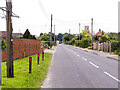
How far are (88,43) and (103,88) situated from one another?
5238cm

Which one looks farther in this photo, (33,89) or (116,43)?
(116,43)

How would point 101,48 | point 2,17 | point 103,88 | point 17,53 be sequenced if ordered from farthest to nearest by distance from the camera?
point 101,48
point 17,53
point 2,17
point 103,88

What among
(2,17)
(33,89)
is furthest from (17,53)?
(33,89)

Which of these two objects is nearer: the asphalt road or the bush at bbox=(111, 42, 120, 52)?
the asphalt road

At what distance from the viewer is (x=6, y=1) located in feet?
26.0

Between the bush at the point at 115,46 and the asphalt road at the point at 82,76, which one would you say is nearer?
the asphalt road at the point at 82,76

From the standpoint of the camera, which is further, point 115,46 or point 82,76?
point 115,46

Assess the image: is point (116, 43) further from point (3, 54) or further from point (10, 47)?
point (10, 47)

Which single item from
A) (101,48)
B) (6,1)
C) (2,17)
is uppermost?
(6,1)

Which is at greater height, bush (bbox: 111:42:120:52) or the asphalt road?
bush (bbox: 111:42:120:52)

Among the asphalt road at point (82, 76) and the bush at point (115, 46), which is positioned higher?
the bush at point (115, 46)

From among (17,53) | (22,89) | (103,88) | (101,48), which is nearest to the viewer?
(22,89)

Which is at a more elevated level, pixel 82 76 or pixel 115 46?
pixel 115 46

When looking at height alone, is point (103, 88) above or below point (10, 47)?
below
